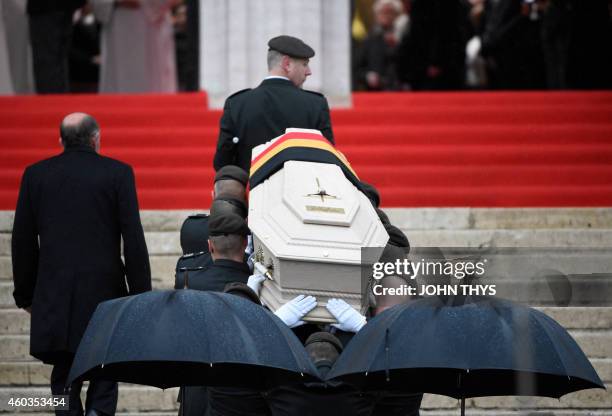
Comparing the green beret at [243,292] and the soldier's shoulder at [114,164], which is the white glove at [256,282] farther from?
the soldier's shoulder at [114,164]

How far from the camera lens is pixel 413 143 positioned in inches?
476

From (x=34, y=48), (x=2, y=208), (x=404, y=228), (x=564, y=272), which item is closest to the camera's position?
(x=564, y=272)

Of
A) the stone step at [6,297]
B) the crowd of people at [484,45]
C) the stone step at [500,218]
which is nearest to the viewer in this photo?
the stone step at [6,297]

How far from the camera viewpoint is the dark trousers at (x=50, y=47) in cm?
1373

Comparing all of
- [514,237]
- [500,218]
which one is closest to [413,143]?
[500,218]

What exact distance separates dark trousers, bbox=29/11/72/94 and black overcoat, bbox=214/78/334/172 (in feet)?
20.6

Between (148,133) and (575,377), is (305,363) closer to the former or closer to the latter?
(575,377)

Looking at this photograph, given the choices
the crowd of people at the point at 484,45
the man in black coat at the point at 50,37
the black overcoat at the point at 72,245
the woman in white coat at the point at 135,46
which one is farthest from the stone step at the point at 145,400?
the woman in white coat at the point at 135,46

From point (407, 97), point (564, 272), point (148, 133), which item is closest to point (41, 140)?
point (148, 133)

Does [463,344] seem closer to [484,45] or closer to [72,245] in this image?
[72,245]

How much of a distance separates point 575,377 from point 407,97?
7837 millimetres

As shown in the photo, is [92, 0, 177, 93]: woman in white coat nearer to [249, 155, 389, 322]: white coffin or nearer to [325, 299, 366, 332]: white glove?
[249, 155, 389, 322]: white coffin

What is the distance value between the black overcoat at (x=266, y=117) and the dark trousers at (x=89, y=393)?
131cm

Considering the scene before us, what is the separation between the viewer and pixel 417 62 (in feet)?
50.9
